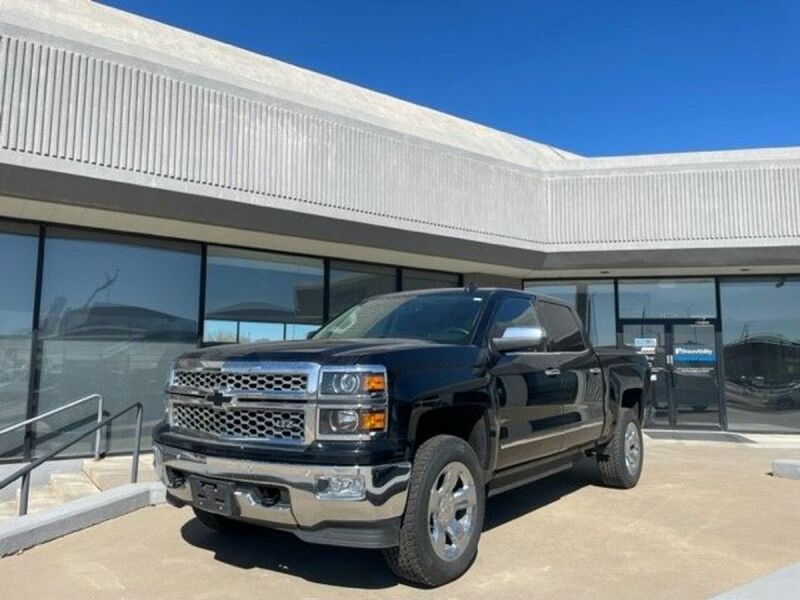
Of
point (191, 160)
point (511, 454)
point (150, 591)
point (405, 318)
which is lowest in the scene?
point (150, 591)

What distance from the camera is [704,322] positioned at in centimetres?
1388

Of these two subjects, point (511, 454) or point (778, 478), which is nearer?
point (511, 454)

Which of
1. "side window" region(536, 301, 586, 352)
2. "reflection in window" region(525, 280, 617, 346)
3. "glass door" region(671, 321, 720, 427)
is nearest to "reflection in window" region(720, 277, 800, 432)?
"glass door" region(671, 321, 720, 427)

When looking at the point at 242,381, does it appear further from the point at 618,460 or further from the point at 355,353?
the point at 618,460

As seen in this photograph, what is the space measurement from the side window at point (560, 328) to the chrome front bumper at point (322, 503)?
2562mm

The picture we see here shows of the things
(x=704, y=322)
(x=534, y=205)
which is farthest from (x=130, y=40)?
(x=704, y=322)

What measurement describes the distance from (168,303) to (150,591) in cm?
673

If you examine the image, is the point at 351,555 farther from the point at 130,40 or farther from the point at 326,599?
the point at 130,40

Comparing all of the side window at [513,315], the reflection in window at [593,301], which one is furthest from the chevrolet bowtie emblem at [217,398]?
the reflection in window at [593,301]

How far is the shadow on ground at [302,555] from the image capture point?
4484mm

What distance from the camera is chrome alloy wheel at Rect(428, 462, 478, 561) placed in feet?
13.9

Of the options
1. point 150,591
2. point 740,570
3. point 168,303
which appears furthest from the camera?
point 168,303

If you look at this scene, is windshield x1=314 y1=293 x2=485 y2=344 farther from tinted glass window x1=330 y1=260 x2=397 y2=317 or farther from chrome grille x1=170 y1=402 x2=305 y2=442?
tinted glass window x1=330 y1=260 x2=397 y2=317

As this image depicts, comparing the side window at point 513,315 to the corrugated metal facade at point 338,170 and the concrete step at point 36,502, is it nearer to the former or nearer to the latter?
the corrugated metal facade at point 338,170
